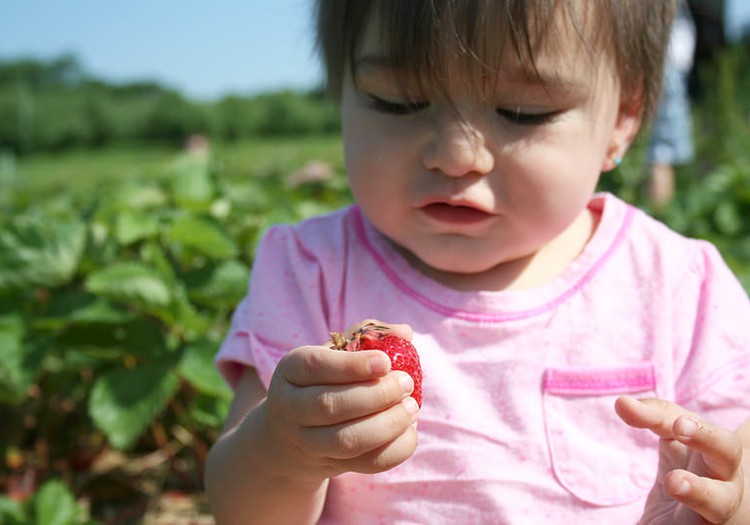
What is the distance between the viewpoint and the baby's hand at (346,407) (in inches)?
36.2

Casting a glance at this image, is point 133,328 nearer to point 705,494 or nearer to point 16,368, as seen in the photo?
point 16,368

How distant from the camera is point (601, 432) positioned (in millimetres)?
1251

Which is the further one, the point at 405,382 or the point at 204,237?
the point at 204,237

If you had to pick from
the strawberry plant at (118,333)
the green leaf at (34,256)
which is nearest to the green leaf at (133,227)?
the strawberry plant at (118,333)

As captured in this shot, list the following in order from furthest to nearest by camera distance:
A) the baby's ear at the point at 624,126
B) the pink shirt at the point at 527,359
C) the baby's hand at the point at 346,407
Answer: the baby's ear at the point at 624,126 → the pink shirt at the point at 527,359 → the baby's hand at the point at 346,407

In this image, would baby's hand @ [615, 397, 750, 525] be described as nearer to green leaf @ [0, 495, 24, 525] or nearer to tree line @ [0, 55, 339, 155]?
green leaf @ [0, 495, 24, 525]

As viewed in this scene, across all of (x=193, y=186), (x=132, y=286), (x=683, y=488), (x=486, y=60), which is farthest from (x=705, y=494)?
(x=193, y=186)

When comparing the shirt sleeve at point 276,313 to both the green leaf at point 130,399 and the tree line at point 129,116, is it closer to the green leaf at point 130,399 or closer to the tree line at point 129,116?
the green leaf at point 130,399

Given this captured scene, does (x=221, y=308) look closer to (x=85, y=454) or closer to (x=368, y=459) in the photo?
(x=85, y=454)

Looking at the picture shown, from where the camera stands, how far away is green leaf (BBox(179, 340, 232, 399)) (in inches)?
71.1

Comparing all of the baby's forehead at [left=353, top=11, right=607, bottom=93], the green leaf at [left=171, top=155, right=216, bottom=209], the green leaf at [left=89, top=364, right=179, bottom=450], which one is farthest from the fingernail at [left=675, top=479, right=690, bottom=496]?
the green leaf at [left=171, top=155, right=216, bottom=209]

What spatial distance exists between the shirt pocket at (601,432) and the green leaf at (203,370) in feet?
2.67

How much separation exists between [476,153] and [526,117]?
100 mm

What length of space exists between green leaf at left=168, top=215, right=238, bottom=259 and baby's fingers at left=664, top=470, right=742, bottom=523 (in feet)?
3.92
